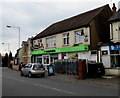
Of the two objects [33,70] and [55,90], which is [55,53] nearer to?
[33,70]

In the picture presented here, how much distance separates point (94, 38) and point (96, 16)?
332 centimetres

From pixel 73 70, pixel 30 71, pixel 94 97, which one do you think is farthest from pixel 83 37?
pixel 94 97

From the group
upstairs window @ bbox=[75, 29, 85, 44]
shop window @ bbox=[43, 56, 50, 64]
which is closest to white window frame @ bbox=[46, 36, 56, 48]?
shop window @ bbox=[43, 56, 50, 64]

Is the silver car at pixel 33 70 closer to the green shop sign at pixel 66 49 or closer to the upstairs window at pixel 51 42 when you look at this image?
the green shop sign at pixel 66 49

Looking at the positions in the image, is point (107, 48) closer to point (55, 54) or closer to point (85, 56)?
point (85, 56)

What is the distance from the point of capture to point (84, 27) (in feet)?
81.8

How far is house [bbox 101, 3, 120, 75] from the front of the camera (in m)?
20.1

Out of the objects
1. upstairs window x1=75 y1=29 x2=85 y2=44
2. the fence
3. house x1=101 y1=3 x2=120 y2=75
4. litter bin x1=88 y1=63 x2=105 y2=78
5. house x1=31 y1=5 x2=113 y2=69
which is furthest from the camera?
upstairs window x1=75 y1=29 x2=85 y2=44

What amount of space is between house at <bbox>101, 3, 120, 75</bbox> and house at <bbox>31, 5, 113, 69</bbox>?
1672 mm

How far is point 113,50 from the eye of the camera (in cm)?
2045

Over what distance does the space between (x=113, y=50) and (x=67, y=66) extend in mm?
5938

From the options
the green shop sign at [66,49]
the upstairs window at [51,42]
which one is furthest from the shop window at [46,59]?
the upstairs window at [51,42]

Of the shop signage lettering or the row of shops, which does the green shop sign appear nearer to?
the row of shops

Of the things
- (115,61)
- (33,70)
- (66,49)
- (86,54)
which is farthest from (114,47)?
(33,70)
